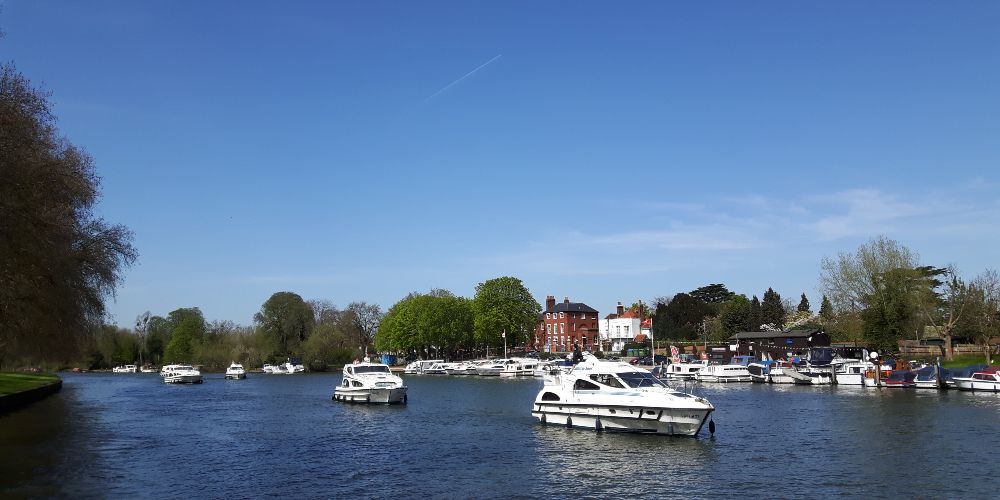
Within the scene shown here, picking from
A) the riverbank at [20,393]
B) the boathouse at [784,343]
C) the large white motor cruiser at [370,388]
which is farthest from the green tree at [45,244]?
the boathouse at [784,343]

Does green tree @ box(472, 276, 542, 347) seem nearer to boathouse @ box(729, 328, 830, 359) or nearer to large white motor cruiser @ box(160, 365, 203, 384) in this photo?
boathouse @ box(729, 328, 830, 359)

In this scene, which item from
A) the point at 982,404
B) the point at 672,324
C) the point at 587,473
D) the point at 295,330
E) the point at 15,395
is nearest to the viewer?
the point at 587,473

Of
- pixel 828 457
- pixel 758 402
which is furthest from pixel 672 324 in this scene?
pixel 828 457

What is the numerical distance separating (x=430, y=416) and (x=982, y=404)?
131ft

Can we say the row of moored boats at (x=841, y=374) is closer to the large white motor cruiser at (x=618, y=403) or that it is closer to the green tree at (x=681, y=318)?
the large white motor cruiser at (x=618, y=403)

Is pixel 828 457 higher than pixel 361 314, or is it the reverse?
pixel 361 314

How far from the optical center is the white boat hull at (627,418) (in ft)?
129

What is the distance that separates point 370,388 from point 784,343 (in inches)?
3748

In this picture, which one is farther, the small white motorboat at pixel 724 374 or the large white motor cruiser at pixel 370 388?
the small white motorboat at pixel 724 374

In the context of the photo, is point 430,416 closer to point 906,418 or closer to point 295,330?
point 906,418

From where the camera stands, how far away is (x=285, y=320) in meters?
172

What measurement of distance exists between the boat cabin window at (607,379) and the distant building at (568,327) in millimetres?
137545

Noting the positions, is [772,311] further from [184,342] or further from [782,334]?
[184,342]

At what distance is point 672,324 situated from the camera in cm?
18338
